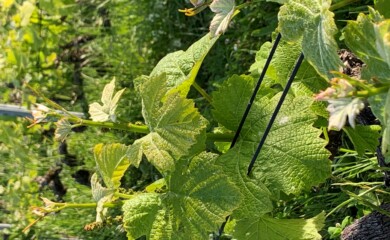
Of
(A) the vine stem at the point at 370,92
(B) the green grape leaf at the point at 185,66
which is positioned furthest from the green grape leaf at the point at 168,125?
(A) the vine stem at the point at 370,92

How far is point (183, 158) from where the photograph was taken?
117 centimetres

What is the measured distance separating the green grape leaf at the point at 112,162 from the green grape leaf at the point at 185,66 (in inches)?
5.8

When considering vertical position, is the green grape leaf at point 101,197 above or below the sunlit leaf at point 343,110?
below

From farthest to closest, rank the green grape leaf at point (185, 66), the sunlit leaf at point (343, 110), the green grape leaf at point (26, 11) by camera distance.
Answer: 1. the green grape leaf at point (26, 11)
2. the green grape leaf at point (185, 66)
3. the sunlit leaf at point (343, 110)

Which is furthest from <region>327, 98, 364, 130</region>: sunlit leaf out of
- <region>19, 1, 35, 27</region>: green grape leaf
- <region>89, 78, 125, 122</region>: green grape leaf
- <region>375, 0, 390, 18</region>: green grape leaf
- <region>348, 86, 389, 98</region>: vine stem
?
<region>19, 1, 35, 27</region>: green grape leaf

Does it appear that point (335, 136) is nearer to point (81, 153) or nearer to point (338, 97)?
point (338, 97)

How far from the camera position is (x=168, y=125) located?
110 cm

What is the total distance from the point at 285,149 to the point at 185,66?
0.90 ft

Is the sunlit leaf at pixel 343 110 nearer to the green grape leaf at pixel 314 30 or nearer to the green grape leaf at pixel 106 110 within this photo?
the green grape leaf at pixel 314 30

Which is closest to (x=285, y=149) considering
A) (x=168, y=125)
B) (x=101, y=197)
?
(x=168, y=125)

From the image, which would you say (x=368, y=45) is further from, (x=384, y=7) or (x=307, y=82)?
(x=307, y=82)

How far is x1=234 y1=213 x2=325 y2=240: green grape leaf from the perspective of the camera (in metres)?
1.17

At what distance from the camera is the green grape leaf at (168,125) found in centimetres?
108

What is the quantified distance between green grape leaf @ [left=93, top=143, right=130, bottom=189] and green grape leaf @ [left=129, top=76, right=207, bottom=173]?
0.10 m
